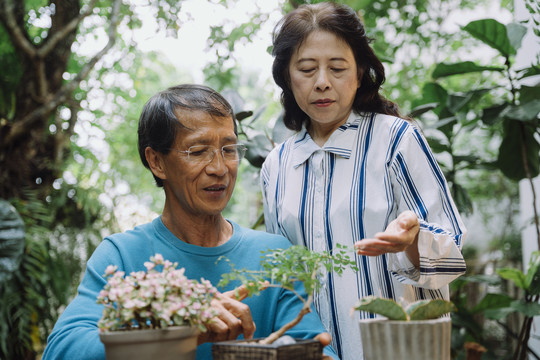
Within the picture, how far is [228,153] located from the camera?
1.65 meters

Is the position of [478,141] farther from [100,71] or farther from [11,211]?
[11,211]

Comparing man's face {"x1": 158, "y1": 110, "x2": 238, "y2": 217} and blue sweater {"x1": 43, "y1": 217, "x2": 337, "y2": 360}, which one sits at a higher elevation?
man's face {"x1": 158, "y1": 110, "x2": 238, "y2": 217}

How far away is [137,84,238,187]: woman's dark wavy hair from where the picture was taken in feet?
5.38

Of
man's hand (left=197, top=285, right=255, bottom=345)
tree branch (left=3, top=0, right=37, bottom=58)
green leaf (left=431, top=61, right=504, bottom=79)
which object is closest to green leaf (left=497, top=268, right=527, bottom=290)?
green leaf (left=431, top=61, right=504, bottom=79)

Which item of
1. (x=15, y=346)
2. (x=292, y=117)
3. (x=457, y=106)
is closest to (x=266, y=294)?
(x=292, y=117)

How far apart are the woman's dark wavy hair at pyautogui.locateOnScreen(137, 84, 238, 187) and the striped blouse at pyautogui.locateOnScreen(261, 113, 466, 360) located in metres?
0.40

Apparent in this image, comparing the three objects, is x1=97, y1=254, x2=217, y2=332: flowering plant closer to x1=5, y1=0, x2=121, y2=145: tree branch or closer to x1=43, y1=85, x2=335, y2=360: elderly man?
x1=43, y1=85, x2=335, y2=360: elderly man

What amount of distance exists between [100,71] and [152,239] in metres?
4.53

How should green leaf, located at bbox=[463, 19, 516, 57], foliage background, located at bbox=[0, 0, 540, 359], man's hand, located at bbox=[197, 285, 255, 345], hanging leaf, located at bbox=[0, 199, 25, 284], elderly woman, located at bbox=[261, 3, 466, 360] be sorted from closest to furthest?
man's hand, located at bbox=[197, 285, 255, 345] → elderly woman, located at bbox=[261, 3, 466, 360] → green leaf, located at bbox=[463, 19, 516, 57] → foliage background, located at bbox=[0, 0, 540, 359] → hanging leaf, located at bbox=[0, 199, 25, 284]

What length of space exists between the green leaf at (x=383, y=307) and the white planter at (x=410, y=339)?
0.7 inches

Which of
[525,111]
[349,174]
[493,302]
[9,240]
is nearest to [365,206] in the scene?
[349,174]

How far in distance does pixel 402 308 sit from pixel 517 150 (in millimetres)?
2569

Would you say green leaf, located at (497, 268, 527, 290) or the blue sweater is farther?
green leaf, located at (497, 268, 527, 290)

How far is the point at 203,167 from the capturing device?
162 centimetres
